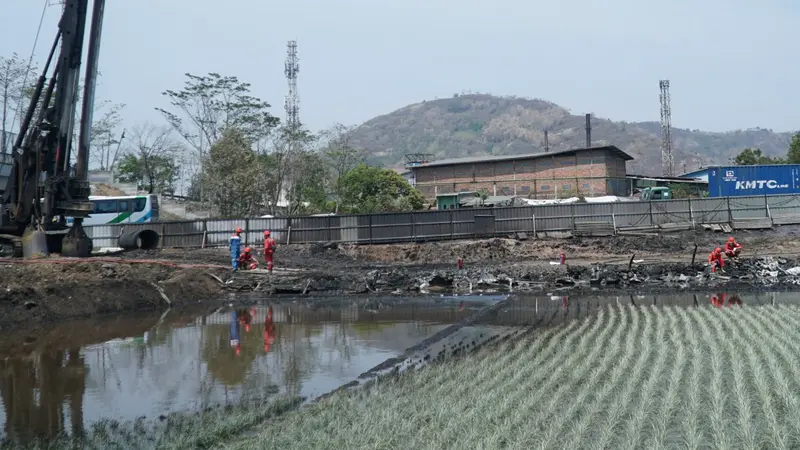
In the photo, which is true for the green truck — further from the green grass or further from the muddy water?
the green grass

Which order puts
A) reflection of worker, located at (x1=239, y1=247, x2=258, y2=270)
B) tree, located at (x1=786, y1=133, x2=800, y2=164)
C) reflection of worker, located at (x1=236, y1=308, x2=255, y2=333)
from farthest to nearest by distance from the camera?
tree, located at (x1=786, y1=133, x2=800, y2=164), reflection of worker, located at (x1=239, y1=247, x2=258, y2=270), reflection of worker, located at (x1=236, y1=308, x2=255, y2=333)

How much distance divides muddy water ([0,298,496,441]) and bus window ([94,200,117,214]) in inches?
901

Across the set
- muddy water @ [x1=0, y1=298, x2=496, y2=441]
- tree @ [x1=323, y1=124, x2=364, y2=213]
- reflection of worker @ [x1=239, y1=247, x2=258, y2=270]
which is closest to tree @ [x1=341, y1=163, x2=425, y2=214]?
tree @ [x1=323, y1=124, x2=364, y2=213]

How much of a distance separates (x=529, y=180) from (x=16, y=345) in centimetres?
4189

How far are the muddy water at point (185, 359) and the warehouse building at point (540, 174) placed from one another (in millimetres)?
33758

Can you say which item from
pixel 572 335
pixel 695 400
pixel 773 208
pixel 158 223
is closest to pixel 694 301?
pixel 572 335

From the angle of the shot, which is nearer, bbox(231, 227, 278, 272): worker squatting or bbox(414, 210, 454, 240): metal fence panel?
bbox(231, 227, 278, 272): worker squatting

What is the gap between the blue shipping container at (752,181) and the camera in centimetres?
3641

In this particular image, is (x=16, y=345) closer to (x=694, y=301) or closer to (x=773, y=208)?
(x=694, y=301)

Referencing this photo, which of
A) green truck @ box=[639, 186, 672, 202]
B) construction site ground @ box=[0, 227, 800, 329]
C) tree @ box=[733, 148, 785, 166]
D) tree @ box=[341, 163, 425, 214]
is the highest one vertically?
tree @ box=[733, 148, 785, 166]

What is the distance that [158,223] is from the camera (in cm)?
3334

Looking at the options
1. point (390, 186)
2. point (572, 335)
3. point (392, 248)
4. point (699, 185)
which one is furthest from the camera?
point (699, 185)

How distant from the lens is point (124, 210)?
1497 inches

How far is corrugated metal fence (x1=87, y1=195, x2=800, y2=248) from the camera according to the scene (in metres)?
32.7
